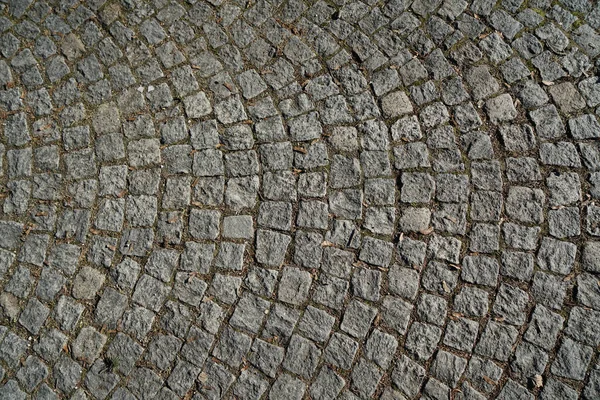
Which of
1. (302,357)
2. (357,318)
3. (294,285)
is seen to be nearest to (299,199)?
(294,285)

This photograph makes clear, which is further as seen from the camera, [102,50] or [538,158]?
[102,50]

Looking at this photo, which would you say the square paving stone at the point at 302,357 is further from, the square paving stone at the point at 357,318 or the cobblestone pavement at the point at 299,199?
the square paving stone at the point at 357,318

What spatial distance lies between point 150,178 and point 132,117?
0.59m

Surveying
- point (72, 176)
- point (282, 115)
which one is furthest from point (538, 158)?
point (72, 176)

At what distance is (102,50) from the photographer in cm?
523

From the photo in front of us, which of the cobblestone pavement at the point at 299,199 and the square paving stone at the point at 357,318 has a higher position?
the cobblestone pavement at the point at 299,199

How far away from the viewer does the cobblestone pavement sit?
13.5ft

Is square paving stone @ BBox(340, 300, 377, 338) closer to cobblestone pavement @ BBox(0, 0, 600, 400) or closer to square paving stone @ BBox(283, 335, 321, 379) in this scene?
cobblestone pavement @ BBox(0, 0, 600, 400)

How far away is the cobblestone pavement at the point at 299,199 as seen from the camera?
4121mm

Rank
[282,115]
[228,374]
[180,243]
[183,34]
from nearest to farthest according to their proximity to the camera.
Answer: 1. [228,374]
2. [180,243]
3. [282,115]
4. [183,34]

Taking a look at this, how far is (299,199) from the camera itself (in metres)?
4.62

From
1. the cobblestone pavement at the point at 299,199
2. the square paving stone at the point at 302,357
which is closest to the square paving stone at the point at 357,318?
the cobblestone pavement at the point at 299,199

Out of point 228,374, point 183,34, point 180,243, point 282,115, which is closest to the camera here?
point 228,374

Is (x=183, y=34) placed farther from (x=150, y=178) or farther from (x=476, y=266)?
(x=476, y=266)
